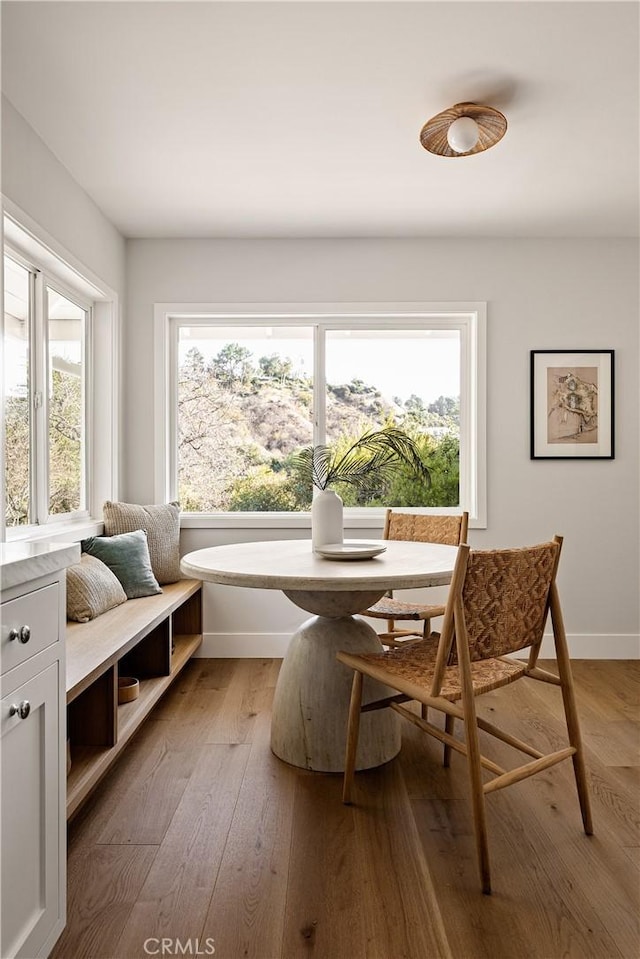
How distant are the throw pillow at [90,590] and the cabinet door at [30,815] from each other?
1261 mm

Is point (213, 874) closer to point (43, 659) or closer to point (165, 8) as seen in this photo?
point (43, 659)

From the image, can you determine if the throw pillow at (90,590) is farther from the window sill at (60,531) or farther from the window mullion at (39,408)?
the window mullion at (39,408)

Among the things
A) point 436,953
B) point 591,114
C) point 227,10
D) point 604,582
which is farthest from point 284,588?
point 604,582

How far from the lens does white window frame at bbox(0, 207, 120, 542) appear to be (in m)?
2.69

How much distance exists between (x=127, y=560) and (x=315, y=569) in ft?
4.78

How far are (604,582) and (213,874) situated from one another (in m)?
2.93

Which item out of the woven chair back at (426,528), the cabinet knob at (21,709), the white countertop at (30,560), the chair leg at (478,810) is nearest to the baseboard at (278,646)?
the woven chair back at (426,528)

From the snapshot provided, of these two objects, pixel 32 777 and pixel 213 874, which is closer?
pixel 32 777

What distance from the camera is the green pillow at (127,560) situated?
125 inches

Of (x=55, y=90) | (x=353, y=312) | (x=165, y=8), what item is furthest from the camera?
(x=353, y=312)

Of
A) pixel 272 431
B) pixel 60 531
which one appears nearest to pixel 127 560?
pixel 60 531

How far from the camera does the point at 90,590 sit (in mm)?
2762

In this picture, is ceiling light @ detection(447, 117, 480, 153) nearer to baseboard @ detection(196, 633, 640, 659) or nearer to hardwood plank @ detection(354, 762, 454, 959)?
hardwood plank @ detection(354, 762, 454, 959)

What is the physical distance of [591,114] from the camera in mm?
2504
